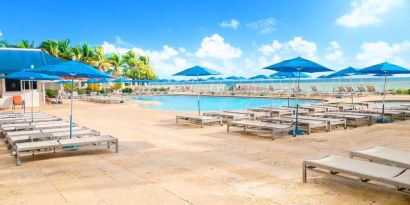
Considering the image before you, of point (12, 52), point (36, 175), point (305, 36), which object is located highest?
point (305, 36)

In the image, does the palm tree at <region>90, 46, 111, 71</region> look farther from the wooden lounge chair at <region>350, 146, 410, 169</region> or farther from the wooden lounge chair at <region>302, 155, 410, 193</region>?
the wooden lounge chair at <region>302, 155, 410, 193</region>

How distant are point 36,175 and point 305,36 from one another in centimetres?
6007

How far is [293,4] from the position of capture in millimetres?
44844

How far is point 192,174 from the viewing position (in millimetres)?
5793

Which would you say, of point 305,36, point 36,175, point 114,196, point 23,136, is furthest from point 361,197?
point 305,36

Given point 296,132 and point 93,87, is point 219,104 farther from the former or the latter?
point 93,87

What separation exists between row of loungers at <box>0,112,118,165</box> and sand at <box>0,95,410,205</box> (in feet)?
0.85

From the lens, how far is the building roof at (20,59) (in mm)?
20172

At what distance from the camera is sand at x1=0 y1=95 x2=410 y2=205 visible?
464 cm

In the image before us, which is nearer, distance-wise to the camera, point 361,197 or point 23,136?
point 361,197

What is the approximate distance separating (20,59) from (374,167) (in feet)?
71.8

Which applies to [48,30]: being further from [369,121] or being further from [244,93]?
[369,121]

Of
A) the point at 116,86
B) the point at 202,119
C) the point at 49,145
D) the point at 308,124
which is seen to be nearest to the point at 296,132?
the point at 308,124

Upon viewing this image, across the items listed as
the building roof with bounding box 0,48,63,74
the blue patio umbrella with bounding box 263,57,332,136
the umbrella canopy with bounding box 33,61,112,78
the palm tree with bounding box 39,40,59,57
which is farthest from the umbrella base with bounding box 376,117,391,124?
the palm tree with bounding box 39,40,59,57
